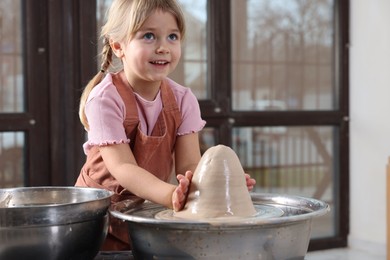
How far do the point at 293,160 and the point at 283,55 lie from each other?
0.52 m

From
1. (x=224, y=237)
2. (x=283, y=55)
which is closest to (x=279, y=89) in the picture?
→ (x=283, y=55)

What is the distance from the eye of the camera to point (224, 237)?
2.67 ft

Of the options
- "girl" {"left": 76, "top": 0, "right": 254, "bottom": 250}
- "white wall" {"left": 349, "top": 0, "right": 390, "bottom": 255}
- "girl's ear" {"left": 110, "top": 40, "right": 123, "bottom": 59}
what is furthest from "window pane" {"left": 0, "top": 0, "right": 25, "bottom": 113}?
"white wall" {"left": 349, "top": 0, "right": 390, "bottom": 255}

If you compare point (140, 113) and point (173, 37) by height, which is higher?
point (173, 37)

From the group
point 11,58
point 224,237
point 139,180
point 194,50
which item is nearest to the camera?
point 224,237

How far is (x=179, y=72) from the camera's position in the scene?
2771mm

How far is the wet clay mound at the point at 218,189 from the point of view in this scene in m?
0.92

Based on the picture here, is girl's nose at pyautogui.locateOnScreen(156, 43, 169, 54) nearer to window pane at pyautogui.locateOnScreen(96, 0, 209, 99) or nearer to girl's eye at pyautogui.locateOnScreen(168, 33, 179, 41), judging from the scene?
girl's eye at pyautogui.locateOnScreen(168, 33, 179, 41)

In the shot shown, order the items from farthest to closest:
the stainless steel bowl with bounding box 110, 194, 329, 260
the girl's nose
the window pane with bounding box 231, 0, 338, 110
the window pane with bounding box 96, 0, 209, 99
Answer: the window pane with bounding box 231, 0, 338, 110 < the window pane with bounding box 96, 0, 209, 99 < the girl's nose < the stainless steel bowl with bounding box 110, 194, 329, 260

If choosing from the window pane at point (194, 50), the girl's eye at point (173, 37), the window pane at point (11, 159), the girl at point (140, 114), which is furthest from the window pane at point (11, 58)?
the girl's eye at point (173, 37)

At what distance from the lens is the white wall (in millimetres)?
3035

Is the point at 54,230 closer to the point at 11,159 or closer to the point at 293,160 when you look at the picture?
the point at 11,159

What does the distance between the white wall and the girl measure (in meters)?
1.99

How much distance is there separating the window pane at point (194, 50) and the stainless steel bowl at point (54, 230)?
1.88 metres
